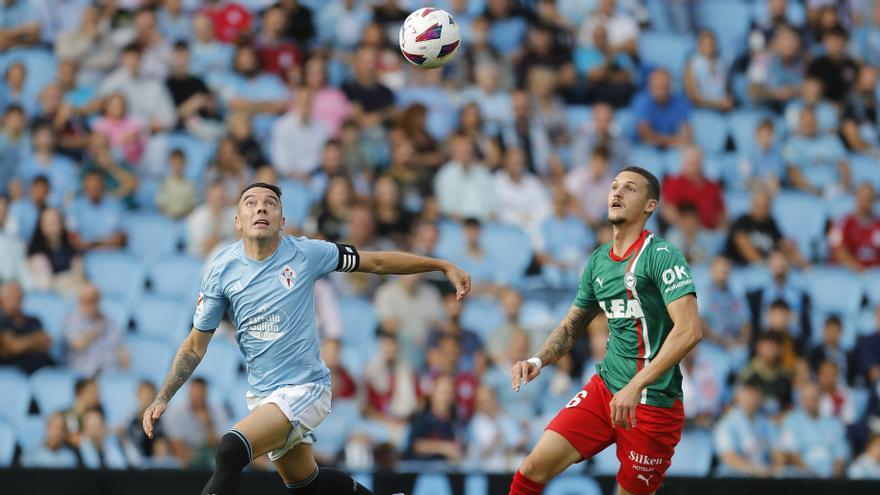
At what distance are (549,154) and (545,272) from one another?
176 centimetres

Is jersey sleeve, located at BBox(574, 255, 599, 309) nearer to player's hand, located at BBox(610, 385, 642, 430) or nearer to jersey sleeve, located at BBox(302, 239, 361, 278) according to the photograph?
player's hand, located at BBox(610, 385, 642, 430)

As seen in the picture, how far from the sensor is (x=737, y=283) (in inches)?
526

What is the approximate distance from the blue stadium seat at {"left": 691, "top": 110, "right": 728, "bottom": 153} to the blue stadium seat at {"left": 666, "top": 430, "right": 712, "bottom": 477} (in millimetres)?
4369

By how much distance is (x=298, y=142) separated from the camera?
45.5ft

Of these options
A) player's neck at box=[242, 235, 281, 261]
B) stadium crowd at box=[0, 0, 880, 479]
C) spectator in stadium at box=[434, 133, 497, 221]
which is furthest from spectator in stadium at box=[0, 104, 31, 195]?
player's neck at box=[242, 235, 281, 261]

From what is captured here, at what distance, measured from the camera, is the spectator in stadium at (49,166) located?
13289mm

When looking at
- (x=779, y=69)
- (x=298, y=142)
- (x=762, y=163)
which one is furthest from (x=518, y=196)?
(x=779, y=69)

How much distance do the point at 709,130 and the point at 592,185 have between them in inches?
84.7

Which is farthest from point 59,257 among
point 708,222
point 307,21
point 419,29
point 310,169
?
point 708,222

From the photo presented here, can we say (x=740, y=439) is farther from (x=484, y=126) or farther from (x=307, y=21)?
(x=307, y=21)

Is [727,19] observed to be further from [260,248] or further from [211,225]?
[260,248]

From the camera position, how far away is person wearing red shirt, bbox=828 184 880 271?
46.5ft

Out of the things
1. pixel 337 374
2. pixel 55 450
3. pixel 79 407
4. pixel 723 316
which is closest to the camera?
pixel 55 450

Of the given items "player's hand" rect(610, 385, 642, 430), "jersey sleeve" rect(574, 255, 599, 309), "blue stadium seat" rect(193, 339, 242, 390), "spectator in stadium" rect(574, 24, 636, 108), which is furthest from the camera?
"spectator in stadium" rect(574, 24, 636, 108)
